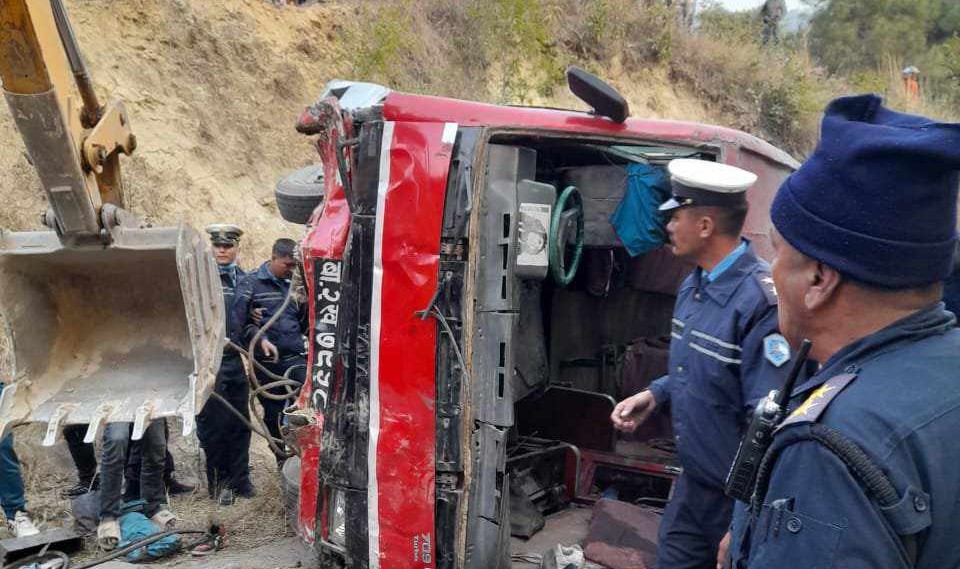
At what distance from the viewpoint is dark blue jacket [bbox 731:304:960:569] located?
1056 mm

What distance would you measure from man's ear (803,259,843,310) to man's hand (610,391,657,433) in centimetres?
170

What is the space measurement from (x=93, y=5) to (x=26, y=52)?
6.28m

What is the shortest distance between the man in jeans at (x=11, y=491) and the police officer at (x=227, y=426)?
111 centimetres

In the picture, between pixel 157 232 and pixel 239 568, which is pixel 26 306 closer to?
pixel 157 232

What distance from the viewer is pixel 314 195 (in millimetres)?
4523

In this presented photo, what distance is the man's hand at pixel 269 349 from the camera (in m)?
5.30

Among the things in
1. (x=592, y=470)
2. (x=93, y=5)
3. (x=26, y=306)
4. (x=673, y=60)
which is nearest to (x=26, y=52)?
(x=26, y=306)

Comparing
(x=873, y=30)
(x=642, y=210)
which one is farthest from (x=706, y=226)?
(x=873, y=30)

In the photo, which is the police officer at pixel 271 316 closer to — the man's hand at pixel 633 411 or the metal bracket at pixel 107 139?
the metal bracket at pixel 107 139

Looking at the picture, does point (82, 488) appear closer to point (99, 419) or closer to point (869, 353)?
point (99, 419)

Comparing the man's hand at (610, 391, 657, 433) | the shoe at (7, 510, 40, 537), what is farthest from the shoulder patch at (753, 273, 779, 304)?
the shoe at (7, 510, 40, 537)

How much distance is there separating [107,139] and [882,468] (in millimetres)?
3409

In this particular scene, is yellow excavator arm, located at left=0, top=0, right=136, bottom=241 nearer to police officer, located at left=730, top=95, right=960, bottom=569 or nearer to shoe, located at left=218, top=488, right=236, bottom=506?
shoe, located at left=218, top=488, right=236, bottom=506

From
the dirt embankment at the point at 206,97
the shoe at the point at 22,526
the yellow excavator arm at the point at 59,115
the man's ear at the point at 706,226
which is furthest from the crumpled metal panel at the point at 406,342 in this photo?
the dirt embankment at the point at 206,97
